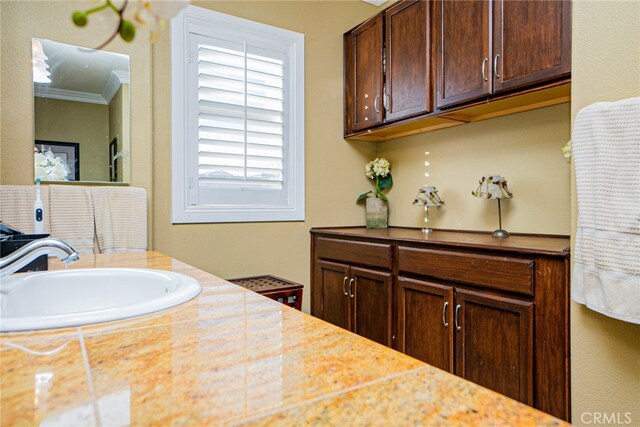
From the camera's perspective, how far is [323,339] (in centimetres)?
65

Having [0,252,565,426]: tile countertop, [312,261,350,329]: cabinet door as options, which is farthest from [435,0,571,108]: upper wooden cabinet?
[0,252,565,426]: tile countertop

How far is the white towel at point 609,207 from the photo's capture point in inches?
46.1

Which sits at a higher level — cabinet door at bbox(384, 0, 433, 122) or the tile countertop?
cabinet door at bbox(384, 0, 433, 122)

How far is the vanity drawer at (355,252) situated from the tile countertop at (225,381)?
1590 millimetres

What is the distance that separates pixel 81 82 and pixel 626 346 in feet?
8.71

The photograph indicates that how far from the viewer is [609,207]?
123 centimetres

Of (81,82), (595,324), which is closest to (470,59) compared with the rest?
(595,324)

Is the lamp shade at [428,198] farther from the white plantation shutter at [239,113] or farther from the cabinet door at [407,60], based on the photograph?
the white plantation shutter at [239,113]

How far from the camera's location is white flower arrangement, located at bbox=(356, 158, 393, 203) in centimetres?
Result: 306

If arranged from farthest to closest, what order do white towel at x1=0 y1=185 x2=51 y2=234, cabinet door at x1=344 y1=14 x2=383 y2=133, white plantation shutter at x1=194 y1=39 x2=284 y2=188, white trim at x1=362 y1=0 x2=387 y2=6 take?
white trim at x1=362 y1=0 x2=387 y2=6 < cabinet door at x1=344 y1=14 x2=383 y2=133 < white plantation shutter at x1=194 y1=39 x2=284 y2=188 < white towel at x1=0 y1=185 x2=51 y2=234

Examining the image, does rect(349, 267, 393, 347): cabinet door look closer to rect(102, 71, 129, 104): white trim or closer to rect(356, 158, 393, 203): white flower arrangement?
rect(356, 158, 393, 203): white flower arrangement

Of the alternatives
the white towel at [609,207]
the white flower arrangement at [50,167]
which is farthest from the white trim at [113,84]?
the white towel at [609,207]

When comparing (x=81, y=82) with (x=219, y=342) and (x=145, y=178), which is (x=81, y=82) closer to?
(x=145, y=178)

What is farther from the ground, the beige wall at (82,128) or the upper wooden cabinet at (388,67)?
the upper wooden cabinet at (388,67)
